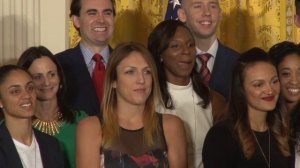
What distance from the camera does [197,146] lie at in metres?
3.38

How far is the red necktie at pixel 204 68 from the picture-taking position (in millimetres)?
3793

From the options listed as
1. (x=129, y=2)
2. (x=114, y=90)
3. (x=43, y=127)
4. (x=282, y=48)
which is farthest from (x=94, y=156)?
(x=129, y=2)

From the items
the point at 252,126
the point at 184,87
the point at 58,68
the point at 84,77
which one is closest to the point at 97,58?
the point at 84,77

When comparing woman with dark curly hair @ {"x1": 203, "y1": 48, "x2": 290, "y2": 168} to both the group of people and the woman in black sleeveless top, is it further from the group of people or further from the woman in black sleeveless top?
the woman in black sleeveless top

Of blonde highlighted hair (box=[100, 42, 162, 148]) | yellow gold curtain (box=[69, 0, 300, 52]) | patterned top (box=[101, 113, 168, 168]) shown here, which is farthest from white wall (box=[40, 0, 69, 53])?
patterned top (box=[101, 113, 168, 168])

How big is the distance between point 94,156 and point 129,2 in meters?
1.99

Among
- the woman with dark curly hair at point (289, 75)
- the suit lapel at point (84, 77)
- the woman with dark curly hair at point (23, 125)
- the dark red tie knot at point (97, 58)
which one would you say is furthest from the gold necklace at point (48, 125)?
the woman with dark curly hair at point (289, 75)

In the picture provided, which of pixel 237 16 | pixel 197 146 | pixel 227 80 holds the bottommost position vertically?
pixel 197 146

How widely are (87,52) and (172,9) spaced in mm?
986

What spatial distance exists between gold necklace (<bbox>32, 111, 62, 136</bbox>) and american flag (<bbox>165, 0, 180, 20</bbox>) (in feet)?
4.90

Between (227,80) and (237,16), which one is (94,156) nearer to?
(227,80)

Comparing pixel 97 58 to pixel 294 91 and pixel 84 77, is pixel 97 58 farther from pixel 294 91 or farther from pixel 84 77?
pixel 294 91

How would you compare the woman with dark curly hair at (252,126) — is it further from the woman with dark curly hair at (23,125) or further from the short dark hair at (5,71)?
the short dark hair at (5,71)

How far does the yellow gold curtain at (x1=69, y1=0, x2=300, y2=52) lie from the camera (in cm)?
465
